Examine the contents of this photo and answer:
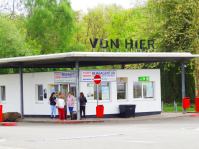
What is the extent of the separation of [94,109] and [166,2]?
15791mm

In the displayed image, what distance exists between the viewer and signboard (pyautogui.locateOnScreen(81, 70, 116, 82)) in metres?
30.7

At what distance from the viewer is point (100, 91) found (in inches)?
1248

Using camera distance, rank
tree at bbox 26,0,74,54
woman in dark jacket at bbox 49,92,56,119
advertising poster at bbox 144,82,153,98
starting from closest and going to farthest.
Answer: woman in dark jacket at bbox 49,92,56,119 → advertising poster at bbox 144,82,153,98 → tree at bbox 26,0,74,54

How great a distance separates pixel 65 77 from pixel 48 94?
2328 mm

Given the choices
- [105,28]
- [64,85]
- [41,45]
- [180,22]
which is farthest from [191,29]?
[105,28]

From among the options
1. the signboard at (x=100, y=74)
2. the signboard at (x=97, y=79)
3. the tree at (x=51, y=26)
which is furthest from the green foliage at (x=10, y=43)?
the signboard at (x=97, y=79)

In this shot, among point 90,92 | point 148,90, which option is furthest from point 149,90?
point 90,92

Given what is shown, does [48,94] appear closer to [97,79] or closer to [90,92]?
[90,92]

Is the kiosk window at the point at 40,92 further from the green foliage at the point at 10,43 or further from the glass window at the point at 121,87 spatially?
the green foliage at the point at 10,43

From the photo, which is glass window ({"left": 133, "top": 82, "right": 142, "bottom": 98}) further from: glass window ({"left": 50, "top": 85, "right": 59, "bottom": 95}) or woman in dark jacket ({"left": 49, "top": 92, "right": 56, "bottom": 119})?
woman in dark jacket ({"left": 49, "top": 92, "right": 56, "bottom": 119})

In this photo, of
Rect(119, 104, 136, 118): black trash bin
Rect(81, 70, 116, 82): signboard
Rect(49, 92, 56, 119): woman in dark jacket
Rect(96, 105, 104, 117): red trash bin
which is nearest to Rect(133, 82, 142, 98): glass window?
Rect(119, 104, 136, 118): black trash bin

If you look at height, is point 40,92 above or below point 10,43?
below

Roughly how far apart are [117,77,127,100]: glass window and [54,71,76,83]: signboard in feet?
10.2

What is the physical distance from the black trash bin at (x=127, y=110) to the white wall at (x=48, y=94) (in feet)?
1.60
